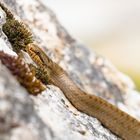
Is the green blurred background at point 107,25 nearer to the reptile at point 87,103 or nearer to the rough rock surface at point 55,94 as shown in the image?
the rough rock surface at point 55,94

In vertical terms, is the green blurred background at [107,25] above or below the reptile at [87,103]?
above

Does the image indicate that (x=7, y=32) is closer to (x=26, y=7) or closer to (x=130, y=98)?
(x=26, y=7)

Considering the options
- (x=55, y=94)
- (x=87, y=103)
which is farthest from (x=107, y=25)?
(x=55, y=94)

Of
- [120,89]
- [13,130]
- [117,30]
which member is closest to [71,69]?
[120,89]

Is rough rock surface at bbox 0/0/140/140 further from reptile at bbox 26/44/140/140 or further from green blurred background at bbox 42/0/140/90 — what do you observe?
green blurred background at bbox 42/0/140/90

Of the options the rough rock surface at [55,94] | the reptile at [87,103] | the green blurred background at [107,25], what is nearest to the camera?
the rough rock surface at [55,94]

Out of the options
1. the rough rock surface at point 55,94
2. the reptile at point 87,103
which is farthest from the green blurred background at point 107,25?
the reptile at point 87,103

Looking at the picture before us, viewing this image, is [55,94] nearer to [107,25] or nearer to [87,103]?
[87,103]
